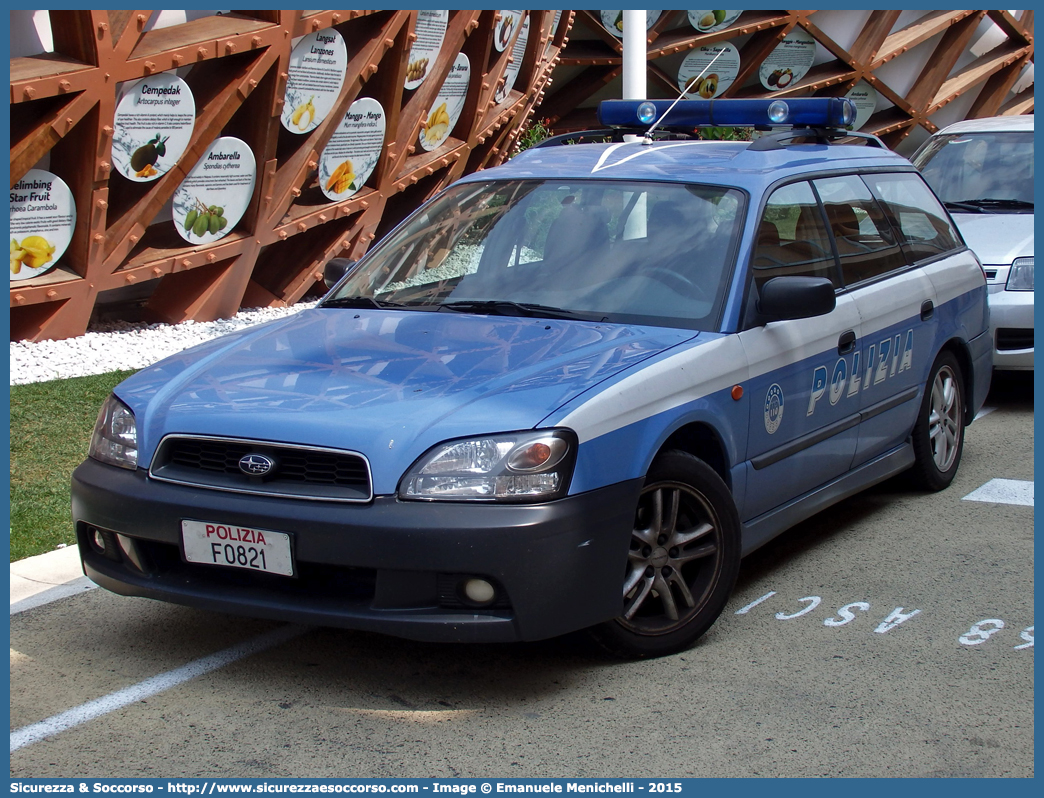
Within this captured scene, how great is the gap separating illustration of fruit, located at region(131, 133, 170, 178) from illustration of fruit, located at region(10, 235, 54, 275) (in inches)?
36.0

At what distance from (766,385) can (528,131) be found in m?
11.9

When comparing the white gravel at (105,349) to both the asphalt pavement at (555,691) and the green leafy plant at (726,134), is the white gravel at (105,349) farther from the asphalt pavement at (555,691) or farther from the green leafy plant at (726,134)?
the green leafy plant at (726,134)

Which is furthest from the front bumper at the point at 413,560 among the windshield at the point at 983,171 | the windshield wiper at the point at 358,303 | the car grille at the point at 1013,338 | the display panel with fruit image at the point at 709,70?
the display panel with fruit image at the point at 709,70

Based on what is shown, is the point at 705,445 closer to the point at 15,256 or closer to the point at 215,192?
the point at 15,256

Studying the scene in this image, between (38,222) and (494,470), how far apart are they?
259 inches

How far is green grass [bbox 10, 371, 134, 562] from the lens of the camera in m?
5.53

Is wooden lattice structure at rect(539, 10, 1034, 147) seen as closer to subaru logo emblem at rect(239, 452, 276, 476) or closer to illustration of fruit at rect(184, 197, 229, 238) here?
illustration of fruit at rect(184, 197, 229, 238)

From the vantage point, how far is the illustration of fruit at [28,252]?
9102mm

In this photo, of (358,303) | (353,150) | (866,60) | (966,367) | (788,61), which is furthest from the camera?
(866,60)

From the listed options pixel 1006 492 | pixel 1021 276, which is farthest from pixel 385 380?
pixel 1021 276

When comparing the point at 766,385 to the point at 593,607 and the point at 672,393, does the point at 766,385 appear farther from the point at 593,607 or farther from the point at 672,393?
the point at 593,607

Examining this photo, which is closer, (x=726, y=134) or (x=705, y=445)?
(x=705, y=445)

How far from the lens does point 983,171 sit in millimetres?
9820

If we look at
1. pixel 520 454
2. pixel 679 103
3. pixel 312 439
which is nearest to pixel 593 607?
pixel 520 454
